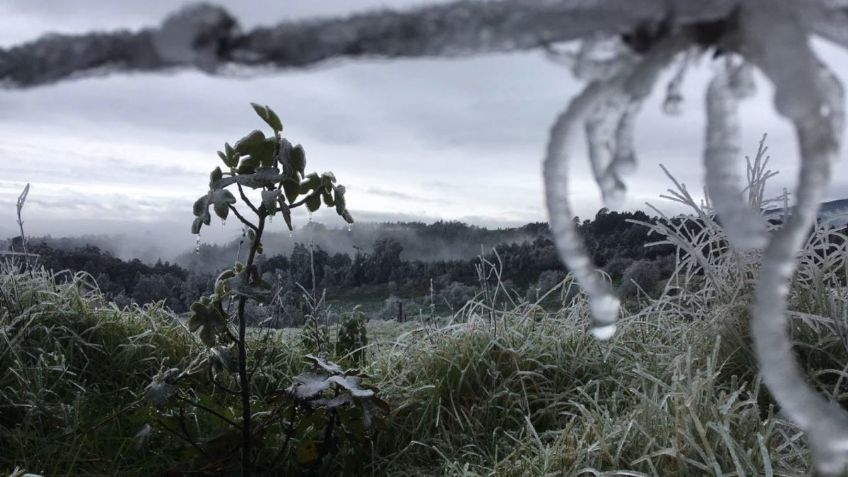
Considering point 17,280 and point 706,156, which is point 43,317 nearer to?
point 17,280

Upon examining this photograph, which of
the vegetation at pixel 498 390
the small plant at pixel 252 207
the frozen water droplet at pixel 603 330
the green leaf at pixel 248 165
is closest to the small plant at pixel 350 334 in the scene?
the vegetation at pixel 498 390

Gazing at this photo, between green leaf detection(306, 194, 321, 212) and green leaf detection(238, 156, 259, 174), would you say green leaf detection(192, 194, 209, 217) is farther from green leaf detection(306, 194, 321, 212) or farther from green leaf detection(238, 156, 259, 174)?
green leaf detection(306, 194, 321, 212)

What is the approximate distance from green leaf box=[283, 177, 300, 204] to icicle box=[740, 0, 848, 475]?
1232 millimetres

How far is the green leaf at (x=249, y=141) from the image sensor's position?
4.86ft

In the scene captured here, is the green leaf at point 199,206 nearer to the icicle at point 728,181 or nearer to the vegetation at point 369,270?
the icicle at point 728,181

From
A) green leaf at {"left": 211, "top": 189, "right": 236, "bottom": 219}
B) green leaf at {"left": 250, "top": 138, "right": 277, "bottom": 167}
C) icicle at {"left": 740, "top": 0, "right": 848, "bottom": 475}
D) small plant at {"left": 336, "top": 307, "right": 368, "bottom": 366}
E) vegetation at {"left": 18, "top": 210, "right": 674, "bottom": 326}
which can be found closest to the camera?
icicle at {"left": 740, "top": 0, "right": 848, "bottom": 475}

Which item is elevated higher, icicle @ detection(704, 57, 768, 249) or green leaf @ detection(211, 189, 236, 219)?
green leaf @ detection(211, 189, 236, 219)

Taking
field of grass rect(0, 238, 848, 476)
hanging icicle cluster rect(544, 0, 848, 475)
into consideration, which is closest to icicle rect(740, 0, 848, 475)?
hanging icicle cluster rect(544, 0, 848, 475)

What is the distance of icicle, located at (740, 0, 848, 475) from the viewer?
28 cm

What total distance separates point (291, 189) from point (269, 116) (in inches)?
6.3

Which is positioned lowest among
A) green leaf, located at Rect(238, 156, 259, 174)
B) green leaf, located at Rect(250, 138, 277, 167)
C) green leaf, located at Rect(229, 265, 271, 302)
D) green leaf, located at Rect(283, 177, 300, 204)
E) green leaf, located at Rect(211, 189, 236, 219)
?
green leaf, located at Rect(229, 265, 271, 302)

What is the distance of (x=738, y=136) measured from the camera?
0.31 m

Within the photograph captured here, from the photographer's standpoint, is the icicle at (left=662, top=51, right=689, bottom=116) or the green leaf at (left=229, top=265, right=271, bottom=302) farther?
the green leaf at (left=229, top=265, right=271, bottom=302)

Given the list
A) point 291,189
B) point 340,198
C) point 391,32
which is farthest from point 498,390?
point 391,32
